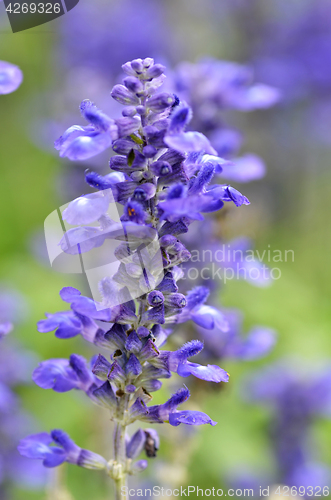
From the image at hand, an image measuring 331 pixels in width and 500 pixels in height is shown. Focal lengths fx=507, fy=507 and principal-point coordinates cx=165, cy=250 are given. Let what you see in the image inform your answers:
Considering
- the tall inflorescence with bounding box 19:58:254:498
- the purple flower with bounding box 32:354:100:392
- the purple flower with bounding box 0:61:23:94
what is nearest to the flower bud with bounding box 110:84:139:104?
the tall inflorescence with bounding box 19:58:254:498

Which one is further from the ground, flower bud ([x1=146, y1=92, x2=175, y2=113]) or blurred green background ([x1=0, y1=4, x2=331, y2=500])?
flower bud ([x1=146, y1=92, x2=175, y2=113])

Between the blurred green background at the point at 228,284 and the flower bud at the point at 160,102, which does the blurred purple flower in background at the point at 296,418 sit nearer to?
the blurred green background at the point at 228,284

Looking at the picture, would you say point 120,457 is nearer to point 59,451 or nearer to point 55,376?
point 59,451

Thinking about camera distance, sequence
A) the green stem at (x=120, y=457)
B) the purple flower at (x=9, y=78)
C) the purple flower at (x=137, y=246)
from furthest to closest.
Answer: the green stem at (x=120, y=457) < the purple flower at (x=9, y=78) < the purple flower at (x=137, y=246)

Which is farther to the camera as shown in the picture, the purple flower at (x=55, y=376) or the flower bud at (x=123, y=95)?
the purple flower at (x=55, y=376)

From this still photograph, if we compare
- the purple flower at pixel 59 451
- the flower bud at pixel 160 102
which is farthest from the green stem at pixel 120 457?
the flower bud at pixel 160 102

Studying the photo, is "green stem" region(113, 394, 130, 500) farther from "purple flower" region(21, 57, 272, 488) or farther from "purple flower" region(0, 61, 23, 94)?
"purple flower" region(0, 61, 23, 94)
